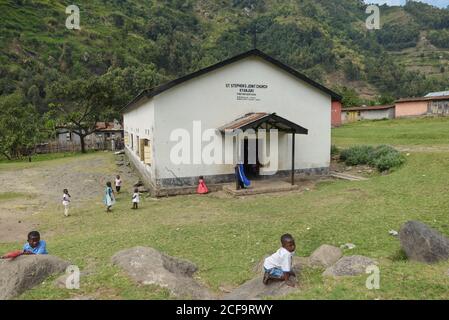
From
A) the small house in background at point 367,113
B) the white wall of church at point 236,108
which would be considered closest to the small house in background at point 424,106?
the small house in background at point 367,113

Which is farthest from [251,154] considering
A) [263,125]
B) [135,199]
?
[135,199]

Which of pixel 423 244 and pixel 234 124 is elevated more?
pixel 234 124

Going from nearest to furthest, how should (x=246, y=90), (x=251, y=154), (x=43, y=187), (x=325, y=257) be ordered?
(x=325, y=257) → (x=246, y=90) → (x=251, y=154) → (x=43, y=187)

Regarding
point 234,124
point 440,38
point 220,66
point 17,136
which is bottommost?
point 234,124

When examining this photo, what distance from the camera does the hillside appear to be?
68.5m

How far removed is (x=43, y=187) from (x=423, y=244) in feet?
57.7

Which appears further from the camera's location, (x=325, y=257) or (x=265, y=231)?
(x=265, y=231)

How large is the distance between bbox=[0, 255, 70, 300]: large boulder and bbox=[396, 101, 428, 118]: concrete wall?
4359cm

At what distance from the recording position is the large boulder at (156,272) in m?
5.34

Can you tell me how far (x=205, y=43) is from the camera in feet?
367

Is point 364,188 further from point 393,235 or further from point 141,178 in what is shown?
point 141,178

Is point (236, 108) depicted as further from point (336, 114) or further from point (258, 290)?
point (336, 114)

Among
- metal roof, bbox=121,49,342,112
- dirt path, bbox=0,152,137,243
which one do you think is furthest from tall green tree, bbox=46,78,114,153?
metal roof, bbox=121,49,342,112

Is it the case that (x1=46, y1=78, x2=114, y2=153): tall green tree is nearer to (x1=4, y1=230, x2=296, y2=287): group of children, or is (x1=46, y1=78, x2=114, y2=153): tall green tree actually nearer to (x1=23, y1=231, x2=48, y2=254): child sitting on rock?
(x1=23, y1=231, x2=48, y2=254): child sitting on rock
